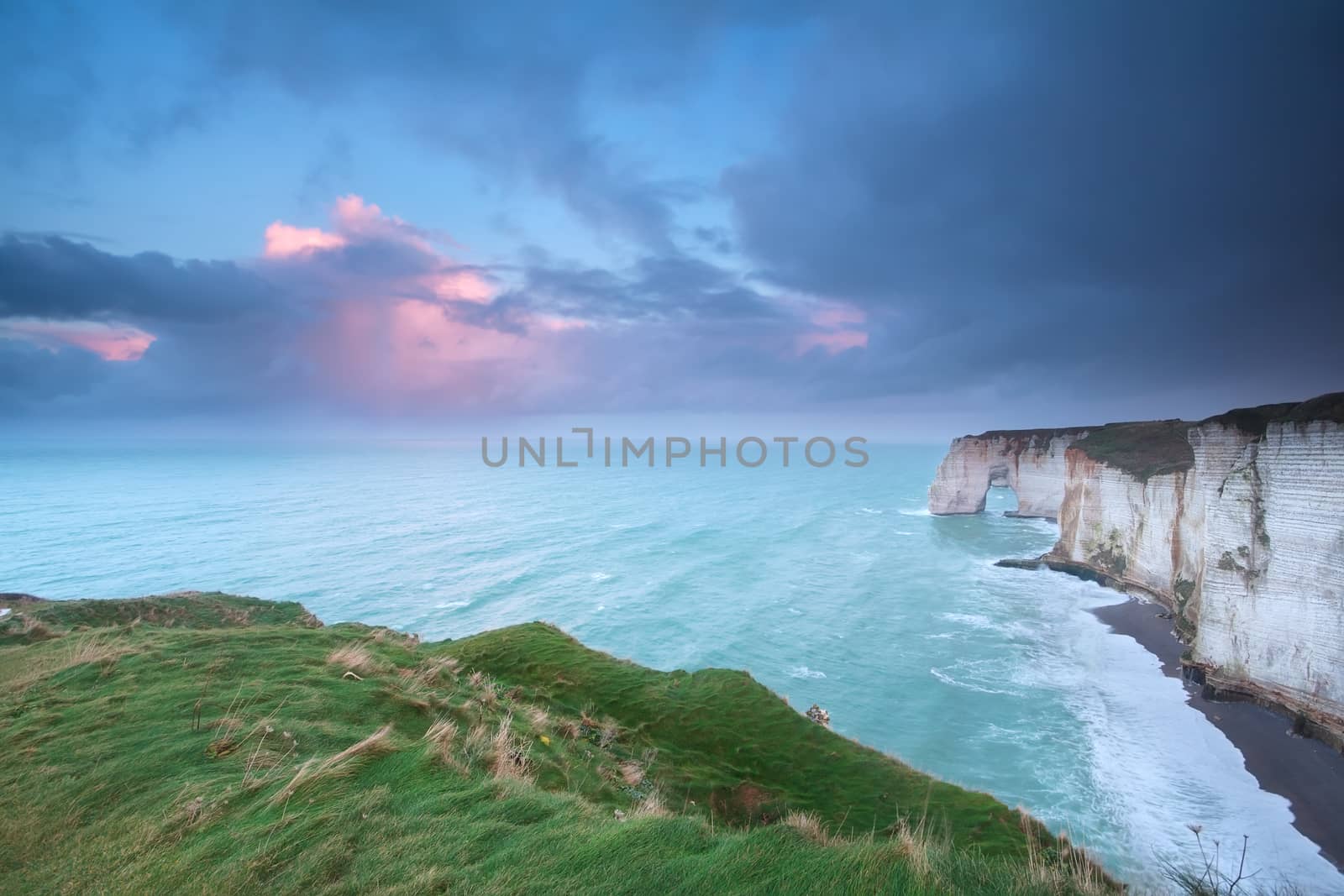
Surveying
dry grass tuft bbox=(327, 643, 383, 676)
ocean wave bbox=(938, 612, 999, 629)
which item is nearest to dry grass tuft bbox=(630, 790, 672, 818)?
dry grass tuft bbox=(327, 643, 383, 676)

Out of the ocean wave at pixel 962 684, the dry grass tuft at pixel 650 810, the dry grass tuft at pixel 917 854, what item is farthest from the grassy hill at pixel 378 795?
the ocean wave at pixel 962 684

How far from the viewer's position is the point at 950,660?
81.5 feet

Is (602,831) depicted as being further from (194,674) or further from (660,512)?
(660,512)

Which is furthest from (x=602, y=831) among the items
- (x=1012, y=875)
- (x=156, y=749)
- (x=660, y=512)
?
(x=660, y=512)

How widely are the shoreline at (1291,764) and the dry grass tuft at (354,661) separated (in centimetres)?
2129

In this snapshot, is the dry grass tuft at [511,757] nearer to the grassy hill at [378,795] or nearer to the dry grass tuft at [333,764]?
the grassy hill at [378,795]

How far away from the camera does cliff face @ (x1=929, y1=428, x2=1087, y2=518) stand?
179 ft

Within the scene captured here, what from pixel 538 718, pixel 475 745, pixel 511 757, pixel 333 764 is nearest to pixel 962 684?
pixel 538 718

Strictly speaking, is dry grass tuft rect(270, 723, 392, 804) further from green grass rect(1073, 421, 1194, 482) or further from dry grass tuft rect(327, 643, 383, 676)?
green grass rect(1073, 421, 1194, 482)

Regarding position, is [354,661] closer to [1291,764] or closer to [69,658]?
[69,658]

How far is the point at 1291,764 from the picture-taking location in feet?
50.4

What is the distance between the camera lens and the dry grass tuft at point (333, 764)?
14.4 feet

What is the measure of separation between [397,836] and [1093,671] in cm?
2839

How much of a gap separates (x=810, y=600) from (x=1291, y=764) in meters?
21.2
